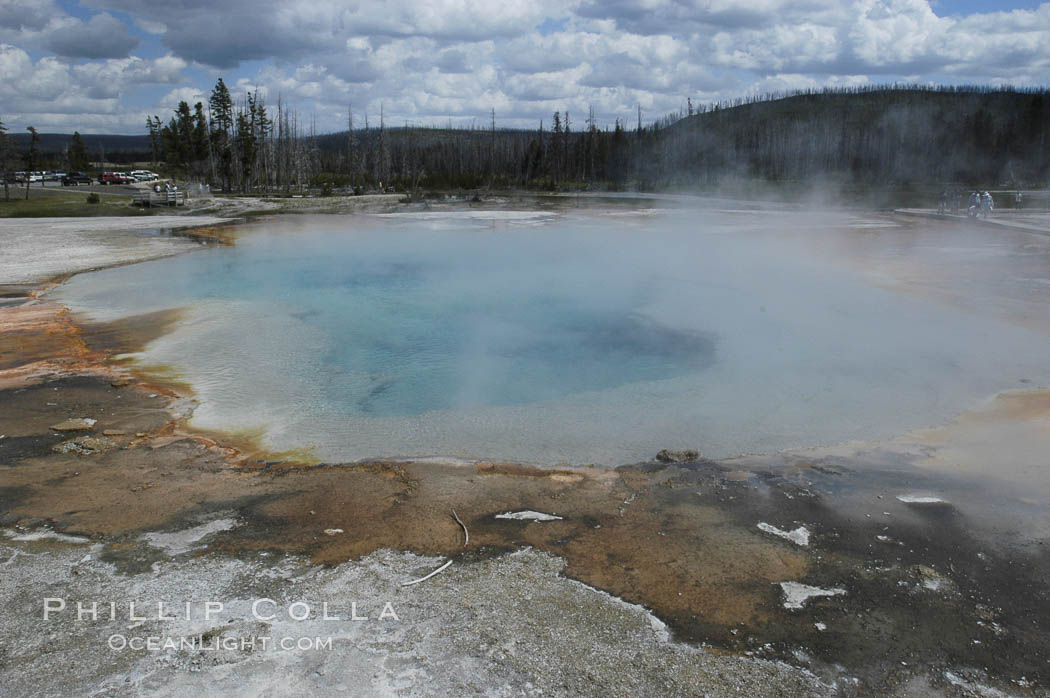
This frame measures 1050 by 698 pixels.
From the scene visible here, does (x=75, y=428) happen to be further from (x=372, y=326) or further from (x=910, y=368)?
(x=910, y=368)

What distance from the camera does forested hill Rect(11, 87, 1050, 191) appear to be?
4709 centimetres

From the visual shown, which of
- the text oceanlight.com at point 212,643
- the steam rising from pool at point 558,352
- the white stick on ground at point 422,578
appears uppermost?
the steam rising from pool at point 558,352

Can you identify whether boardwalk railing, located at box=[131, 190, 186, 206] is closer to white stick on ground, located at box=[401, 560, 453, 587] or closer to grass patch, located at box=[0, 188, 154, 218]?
grass patch, located at box=[0, 188, 154, 218]

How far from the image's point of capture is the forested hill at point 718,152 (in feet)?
155

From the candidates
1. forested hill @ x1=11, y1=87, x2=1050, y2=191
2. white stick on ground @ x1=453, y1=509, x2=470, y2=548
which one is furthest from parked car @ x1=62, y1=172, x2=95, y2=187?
white stick on ground @ x1=453, y1=509, x2=470, y2=548

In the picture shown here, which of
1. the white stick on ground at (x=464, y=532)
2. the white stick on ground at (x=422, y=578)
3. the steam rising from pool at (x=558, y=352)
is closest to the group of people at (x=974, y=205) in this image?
the steam rising from pool at (x=558, y=352)

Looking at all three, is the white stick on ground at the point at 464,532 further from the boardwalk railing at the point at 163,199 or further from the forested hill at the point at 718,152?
the forested hill at the point at 718,152

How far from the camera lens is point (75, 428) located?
573cm

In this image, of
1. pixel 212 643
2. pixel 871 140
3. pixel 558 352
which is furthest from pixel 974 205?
pixel 871 140

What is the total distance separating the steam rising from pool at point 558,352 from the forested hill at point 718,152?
103ft

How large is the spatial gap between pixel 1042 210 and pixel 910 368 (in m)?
24.3

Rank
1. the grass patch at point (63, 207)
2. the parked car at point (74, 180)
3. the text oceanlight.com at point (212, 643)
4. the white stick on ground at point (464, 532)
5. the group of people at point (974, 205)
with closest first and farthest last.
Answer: the text oceanlight.com at point (212, 643) < the white stick on ground at point (464, 532) < the group of people at point (974, 205) < the grass patch at point (63, 207) < the parked car at point (74, 180)

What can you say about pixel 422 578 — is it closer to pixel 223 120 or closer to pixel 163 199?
pixel 163 199

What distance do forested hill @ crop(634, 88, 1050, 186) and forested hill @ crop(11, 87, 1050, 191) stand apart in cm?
17
